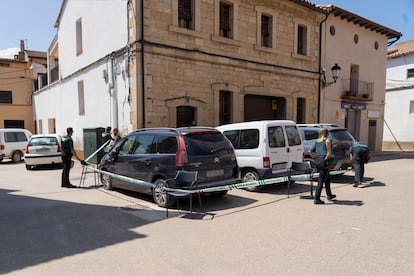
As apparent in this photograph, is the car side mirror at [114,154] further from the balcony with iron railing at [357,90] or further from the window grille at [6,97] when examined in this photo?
the window grille at [6,97]

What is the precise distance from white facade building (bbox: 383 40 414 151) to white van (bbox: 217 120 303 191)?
2165cm

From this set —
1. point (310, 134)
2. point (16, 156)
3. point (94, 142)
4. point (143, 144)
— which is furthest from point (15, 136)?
point (310, 134)

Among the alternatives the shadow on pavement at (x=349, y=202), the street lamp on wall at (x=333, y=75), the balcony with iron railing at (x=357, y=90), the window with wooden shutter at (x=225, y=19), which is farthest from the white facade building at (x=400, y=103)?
the shadow on pavement at (x=349, y=202)

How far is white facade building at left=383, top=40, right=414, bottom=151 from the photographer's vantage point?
24.9m

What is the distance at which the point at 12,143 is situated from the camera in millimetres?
15156

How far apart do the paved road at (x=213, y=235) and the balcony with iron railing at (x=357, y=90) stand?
12311mm

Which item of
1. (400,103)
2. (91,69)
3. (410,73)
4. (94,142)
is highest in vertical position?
(410,73)

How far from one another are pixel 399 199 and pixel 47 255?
23.5 ft

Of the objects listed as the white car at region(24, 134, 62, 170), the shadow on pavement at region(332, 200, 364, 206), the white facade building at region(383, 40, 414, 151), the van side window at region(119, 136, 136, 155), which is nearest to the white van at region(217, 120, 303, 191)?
the shadow on pavement at region(332, 200, 364, 206)

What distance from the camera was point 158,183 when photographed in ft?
21.1

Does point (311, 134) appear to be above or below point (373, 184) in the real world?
above

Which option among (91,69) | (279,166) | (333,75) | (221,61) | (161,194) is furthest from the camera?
(333,75)

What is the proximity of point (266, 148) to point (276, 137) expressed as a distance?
0.52m

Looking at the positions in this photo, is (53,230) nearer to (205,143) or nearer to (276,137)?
(205,143)
